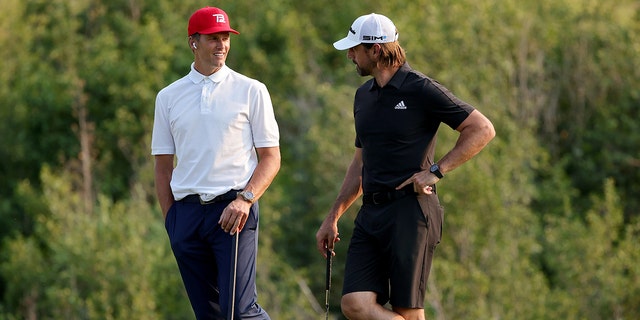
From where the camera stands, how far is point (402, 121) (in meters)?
6.70

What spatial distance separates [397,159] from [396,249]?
0.48 meters

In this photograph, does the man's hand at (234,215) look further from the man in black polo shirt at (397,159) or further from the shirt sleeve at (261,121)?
the man in black polo shirt at (397,159)

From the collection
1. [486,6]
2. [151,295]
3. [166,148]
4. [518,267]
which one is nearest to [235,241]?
[166,148]

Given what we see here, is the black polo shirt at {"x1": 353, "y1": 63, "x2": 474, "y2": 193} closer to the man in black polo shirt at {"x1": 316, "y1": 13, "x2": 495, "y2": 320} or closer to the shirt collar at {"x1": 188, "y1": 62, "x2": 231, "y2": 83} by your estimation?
the man in black polo shirt at {"x1": 316, "y1": 13, "x2": 495, "y2": 320}

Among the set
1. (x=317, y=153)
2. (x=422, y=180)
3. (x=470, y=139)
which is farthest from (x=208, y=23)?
(x=317, y=153)

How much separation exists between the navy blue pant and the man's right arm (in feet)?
0.22

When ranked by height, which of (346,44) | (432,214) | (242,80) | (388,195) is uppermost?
(346,44)

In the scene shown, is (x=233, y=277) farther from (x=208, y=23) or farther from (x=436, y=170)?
(x=208, y=23)

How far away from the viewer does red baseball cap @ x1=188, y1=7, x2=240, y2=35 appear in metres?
6.79

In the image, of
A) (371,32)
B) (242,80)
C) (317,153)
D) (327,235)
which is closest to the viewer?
(371,32)

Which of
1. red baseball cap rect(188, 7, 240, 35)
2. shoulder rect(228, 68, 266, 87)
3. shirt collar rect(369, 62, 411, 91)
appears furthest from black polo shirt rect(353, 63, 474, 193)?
red baseball cap rect(188, 7, 240, 35)

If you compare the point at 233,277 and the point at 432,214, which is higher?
the point at 432,214

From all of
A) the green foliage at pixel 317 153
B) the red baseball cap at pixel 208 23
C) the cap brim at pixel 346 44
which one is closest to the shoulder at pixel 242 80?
the red baseball cap at pixel 208 23

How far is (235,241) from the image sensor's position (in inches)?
263
